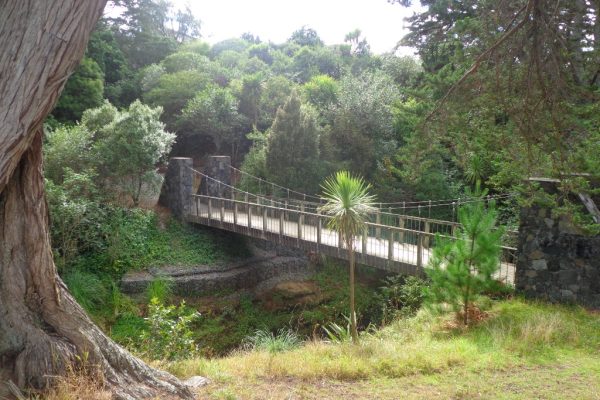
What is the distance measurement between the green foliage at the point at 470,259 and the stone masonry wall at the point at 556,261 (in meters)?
1.09

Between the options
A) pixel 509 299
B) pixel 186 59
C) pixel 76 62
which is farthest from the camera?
pixel 186 59

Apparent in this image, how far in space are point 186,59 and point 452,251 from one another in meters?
18.0

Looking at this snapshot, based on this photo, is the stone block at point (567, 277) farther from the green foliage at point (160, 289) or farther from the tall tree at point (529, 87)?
the green foliage at point (160, 289)

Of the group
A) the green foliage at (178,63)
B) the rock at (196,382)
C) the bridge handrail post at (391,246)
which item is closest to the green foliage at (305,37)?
the green foliage at (178,63)

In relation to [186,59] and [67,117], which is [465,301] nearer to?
[67,117]

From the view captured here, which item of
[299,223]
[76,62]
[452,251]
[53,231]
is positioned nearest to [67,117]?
[53,231]

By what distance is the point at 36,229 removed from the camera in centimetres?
300

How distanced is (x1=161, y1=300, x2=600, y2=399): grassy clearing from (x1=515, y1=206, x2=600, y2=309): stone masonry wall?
0.89 metres

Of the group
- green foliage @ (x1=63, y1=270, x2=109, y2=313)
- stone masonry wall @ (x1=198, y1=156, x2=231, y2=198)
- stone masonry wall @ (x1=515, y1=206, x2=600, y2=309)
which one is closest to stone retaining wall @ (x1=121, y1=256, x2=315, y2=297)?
green foliage @ (x1=63, y1=270, x2=109, y2=313)

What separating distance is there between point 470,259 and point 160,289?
751 cm

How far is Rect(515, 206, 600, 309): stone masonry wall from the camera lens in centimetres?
663

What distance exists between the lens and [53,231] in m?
10.6

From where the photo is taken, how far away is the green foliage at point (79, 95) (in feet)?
50.1

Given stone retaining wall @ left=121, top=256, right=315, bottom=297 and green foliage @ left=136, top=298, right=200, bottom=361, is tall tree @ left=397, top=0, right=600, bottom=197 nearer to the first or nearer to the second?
green foliage @ left=136, top=298, right=200, bottom=361
